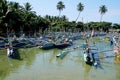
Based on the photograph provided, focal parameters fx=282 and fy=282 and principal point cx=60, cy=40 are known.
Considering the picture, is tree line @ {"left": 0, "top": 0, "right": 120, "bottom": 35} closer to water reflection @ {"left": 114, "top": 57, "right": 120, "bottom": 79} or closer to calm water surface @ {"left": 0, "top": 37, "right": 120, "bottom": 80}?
calm water surface @ {"left": 0, "top": 37, "right": 120, "bottom": 80}

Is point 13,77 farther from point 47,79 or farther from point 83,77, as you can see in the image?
point 83,77

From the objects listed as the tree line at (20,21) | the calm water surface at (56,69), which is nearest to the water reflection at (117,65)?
the calm water surface at (56,69)

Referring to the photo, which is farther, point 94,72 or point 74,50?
point 74,50

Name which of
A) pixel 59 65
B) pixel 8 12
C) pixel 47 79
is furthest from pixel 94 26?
pixel 47 79

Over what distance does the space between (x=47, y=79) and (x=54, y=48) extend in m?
22.4

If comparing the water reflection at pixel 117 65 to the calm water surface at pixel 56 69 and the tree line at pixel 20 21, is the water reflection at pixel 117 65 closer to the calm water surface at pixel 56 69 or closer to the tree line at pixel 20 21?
the calm water surface at pixel 56 69

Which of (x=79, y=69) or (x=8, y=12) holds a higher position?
(x=8, y=12)

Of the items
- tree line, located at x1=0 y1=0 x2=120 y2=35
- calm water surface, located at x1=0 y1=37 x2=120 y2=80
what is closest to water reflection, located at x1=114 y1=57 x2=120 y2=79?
calm water surface, located at x1=0 y1=37 x2=120 y2=80

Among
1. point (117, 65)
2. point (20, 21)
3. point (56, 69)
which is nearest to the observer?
point (56, 69)

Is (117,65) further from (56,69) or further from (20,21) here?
(20,21)

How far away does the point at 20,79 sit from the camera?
22.3m

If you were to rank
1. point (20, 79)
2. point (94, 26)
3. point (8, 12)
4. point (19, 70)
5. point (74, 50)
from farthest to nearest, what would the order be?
point (94, 26), point (8, 12), point (74, 50), point (19, 70), point (20, 79)

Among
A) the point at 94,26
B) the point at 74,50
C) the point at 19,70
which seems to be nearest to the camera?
the point at 19,70

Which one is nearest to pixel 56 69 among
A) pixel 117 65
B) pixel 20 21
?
pixel 117 65
